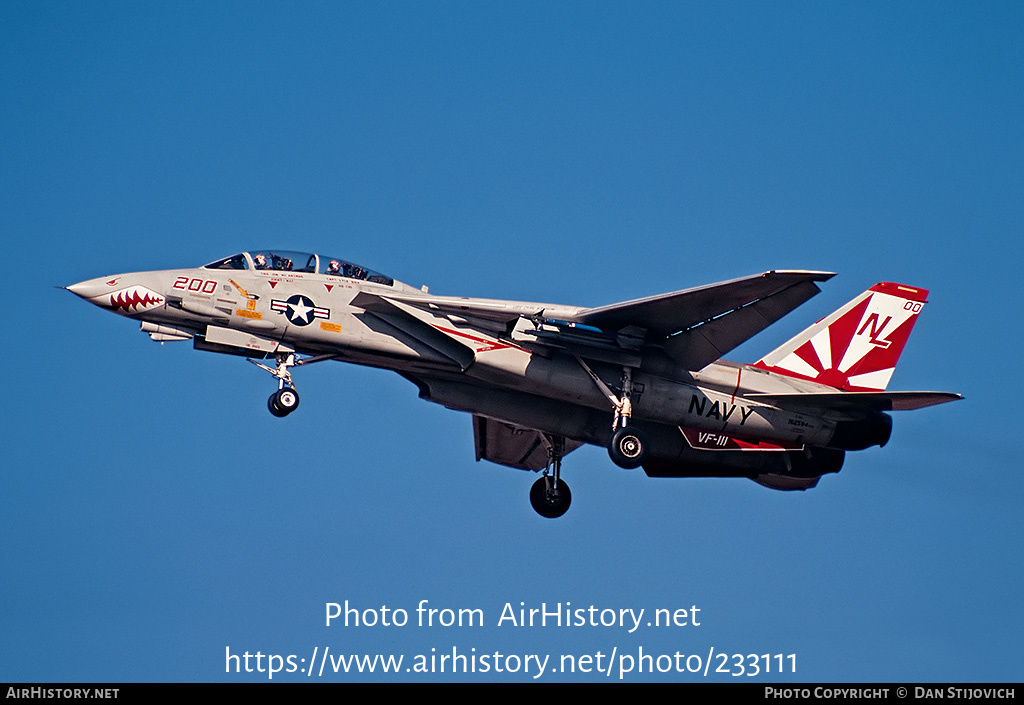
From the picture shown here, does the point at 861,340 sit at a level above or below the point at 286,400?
above

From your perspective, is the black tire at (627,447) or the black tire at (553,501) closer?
the black tire at (627,447)

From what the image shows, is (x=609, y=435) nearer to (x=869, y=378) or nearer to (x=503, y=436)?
(x=503, y=436)

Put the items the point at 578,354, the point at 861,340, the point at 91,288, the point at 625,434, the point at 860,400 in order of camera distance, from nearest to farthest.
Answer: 1. the point at 91,288
2. the point at 578,354
3. the point at 625,434
4. the point at 860,400
5. the point at 861,340

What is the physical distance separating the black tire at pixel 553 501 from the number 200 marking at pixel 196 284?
800 centimetres

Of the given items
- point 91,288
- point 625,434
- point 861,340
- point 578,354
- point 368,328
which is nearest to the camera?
point 91,288

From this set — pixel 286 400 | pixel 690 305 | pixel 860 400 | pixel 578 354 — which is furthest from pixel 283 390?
pixel 860 400

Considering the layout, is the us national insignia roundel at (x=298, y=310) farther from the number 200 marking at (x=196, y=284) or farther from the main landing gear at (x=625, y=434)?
the main landing gear at (x=625, y=434)

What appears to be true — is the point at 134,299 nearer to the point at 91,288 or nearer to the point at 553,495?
the point at 91,288

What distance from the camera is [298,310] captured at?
22.2 metres

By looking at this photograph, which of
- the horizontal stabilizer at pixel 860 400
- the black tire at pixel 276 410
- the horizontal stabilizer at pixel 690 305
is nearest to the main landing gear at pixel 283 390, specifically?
the black tire at pixel 276 410

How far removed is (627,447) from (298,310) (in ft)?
19.5

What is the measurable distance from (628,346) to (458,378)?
2.95 m

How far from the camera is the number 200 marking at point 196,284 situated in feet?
72.2
